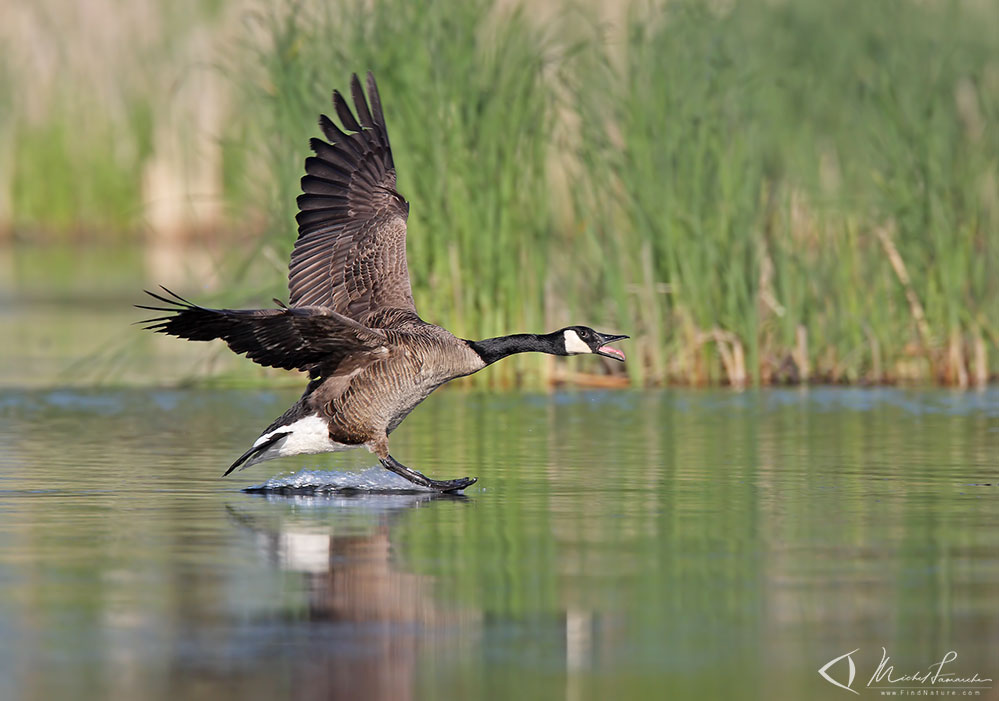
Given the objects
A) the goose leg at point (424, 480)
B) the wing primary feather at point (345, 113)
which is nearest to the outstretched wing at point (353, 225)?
the wing primary feather at point (345, 113)

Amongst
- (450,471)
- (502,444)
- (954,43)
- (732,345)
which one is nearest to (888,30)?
(954,43)

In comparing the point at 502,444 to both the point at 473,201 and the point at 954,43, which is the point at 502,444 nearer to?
the point at 473,201

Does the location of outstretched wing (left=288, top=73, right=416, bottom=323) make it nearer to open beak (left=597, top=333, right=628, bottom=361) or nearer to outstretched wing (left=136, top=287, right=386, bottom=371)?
outstretched wing (left=136, top=287, right=386, bottom=371)

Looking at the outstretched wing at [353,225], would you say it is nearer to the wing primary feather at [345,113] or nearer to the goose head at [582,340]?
the wing primary feather at [345,113]

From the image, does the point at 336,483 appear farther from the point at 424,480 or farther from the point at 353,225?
the point at 353,225

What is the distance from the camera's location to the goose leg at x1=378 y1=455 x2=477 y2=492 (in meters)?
9.69

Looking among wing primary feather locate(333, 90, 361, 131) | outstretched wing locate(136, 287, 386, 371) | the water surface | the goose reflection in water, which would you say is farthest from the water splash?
wing primary feather locate(333, 90, 361, 131)

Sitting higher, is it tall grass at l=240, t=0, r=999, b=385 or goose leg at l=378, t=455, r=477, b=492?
tall grass at l=240, t=0, r=999, b=385

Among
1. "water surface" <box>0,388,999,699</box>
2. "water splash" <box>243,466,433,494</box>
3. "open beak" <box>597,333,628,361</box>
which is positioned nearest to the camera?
"water surface" <box>0,388,999,699</box>

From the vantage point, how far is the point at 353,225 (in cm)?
1134

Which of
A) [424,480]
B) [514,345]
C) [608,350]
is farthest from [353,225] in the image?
[424,480]

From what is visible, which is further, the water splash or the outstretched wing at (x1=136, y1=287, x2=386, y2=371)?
the water splash

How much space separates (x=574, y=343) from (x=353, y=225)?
1.62 m

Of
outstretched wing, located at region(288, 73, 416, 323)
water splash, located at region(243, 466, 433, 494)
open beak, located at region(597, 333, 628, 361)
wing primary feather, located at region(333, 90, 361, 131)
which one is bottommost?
water splash, located at region(243, 466, 433, 494)
